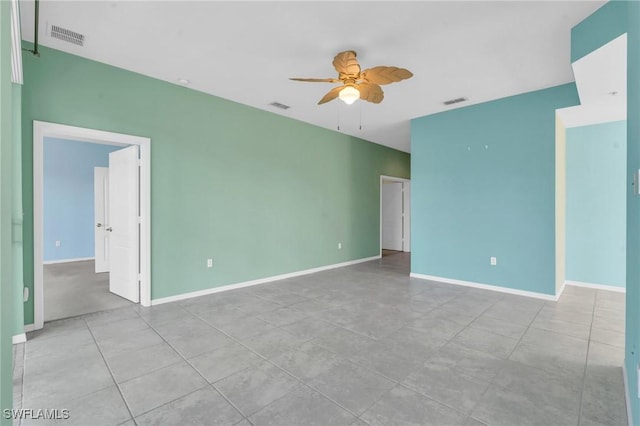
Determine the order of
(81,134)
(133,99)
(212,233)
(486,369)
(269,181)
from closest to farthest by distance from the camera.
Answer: (486,369), (81,134), (133,99), (212,233), (269,181)

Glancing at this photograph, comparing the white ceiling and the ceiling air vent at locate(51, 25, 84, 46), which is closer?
the white ceiling

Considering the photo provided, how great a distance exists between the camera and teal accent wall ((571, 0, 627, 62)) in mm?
2299

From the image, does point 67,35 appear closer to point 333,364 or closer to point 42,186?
point 42,186

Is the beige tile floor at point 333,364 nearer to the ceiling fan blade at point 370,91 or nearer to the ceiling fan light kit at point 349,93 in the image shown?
the ceiling fan light kit at point 349,93

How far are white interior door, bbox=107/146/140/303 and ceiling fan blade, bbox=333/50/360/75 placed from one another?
9.05 ft

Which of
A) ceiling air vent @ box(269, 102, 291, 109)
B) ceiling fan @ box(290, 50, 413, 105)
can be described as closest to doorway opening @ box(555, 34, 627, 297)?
ceiling fan @ box(290, 50, 413, 105)

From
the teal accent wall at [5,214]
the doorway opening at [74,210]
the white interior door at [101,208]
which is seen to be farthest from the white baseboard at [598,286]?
the white interior door at [101,208]

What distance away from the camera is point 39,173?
3.11 meters

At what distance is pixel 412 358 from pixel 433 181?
11.3ft

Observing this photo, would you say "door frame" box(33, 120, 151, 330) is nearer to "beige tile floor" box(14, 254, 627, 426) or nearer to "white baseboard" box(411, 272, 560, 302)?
"beige tile floor" box(14, 254, 627, 426)

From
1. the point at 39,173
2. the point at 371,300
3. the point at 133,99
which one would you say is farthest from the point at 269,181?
the point at 39,173

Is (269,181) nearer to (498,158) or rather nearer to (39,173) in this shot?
(39,173)

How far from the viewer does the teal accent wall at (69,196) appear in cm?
Result: 661

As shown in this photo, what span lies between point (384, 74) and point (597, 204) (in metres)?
4.38
